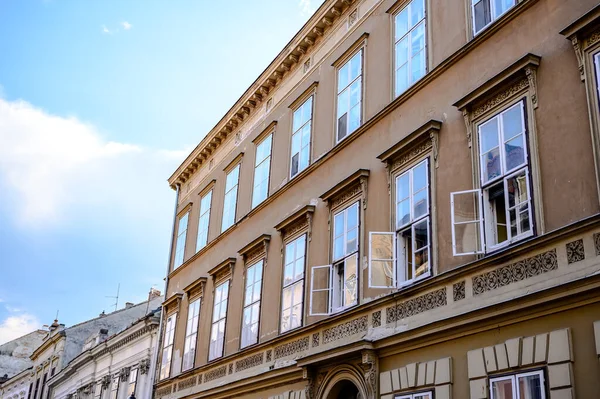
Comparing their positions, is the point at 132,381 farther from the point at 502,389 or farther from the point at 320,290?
the point at 502,389

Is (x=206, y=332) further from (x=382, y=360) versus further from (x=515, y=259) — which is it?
(x=515, y=259)

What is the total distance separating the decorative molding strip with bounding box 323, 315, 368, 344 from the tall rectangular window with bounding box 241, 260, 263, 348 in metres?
3.40

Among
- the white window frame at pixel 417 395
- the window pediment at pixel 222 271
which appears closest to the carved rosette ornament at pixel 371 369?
the white window frame at pixel 417 395

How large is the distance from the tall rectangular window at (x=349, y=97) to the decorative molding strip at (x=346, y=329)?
4.05m

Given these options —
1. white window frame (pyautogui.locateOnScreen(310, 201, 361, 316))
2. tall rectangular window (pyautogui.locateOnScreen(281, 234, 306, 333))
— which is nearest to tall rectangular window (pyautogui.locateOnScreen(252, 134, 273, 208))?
tall rectangular window (pyautogui.locateOnScreen(281, 234, 306, 333))

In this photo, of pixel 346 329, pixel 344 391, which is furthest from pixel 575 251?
pixel 344 391

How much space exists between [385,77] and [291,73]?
4958 mm

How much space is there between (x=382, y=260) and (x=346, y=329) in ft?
5.25

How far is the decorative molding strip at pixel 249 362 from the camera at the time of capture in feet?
50.9

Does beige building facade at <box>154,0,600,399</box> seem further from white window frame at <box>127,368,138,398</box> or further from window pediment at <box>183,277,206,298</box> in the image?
A: white window frame at <box>127,368,138,398</box>

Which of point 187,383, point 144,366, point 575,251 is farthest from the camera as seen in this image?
point 144,366

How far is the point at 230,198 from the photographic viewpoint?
20266 mm

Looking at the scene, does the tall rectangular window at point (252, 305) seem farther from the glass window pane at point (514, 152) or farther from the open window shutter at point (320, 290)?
the glass window pane at point (514, 152)

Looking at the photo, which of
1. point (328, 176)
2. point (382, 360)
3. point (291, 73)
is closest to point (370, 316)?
point (382, 360)
